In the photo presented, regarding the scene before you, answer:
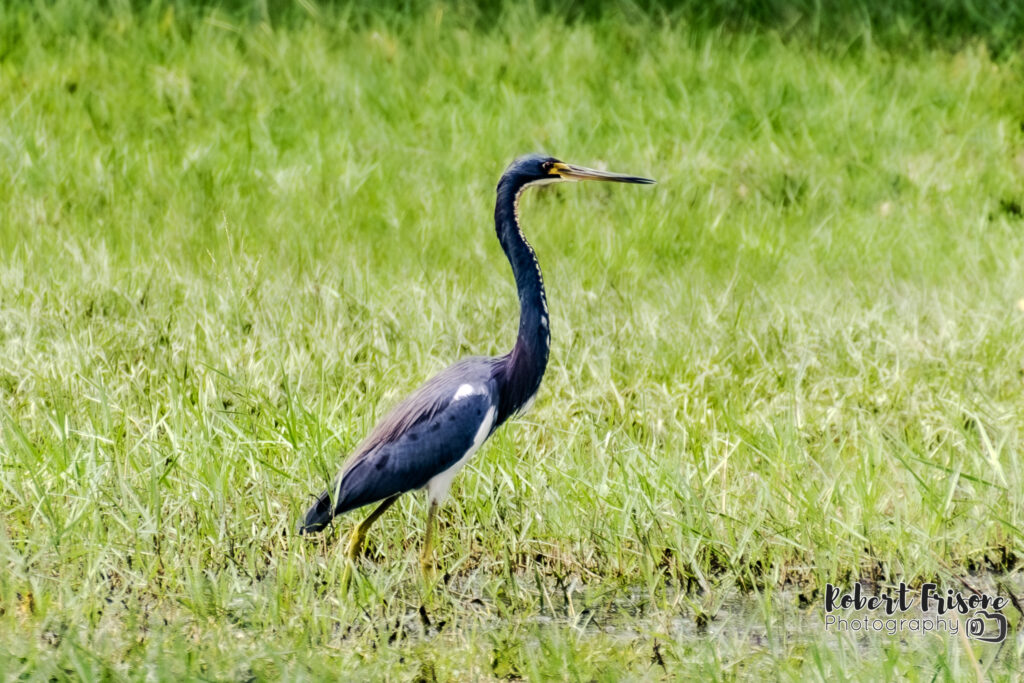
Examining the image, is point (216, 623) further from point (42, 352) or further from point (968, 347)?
point (968, 347)

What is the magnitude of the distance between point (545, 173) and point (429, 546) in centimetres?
105

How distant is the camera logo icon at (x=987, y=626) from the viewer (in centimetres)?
376

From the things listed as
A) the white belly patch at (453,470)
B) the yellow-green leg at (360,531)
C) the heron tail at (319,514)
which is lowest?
the yellow-green leg at (360,531)

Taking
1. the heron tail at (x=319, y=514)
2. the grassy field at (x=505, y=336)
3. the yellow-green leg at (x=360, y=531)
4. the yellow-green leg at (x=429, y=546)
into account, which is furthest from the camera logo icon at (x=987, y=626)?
the heron tail at (x=319, y=514)

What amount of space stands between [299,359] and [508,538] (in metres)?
1.25

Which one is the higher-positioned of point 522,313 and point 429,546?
point 522,313

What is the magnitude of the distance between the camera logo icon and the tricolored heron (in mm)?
1272

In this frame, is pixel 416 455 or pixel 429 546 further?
pixel 429 546

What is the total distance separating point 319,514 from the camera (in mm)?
3975

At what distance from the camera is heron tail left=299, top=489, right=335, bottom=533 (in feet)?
13.0

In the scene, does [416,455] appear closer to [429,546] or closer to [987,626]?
[429,546]

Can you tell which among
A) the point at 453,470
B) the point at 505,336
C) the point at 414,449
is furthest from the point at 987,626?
the point at 505,336

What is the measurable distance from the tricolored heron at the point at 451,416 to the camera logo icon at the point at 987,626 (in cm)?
127

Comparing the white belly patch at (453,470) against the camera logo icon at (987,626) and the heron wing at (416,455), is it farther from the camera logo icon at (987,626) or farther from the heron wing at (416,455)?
the camera logo icon at (987,626)
